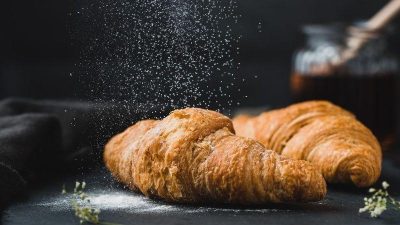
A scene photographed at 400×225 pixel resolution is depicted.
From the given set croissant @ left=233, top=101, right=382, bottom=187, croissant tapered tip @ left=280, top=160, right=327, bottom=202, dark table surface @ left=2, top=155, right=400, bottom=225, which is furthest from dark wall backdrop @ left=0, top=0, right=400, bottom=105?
croissant tapered tip @ left=280, top=160, right=327, bottom=202

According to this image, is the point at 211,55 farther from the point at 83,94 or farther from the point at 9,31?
the point at 9,31

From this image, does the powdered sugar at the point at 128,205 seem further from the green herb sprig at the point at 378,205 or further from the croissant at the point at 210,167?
the green herb sprig at the point at 378,205

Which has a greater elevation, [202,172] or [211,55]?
[211,55]

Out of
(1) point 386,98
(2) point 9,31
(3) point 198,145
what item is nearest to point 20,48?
(2) point 9,31

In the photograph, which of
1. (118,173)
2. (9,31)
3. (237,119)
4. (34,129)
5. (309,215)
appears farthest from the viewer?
(9,31)

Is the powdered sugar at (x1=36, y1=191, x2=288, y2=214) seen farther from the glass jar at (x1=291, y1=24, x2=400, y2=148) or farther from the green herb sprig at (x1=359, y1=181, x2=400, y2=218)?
the glass jar at (x1=291, y1=24, x2=400, y2=148)

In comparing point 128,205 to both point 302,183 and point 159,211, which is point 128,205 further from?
point 302,183
